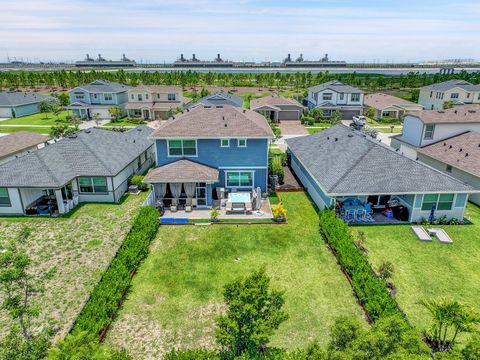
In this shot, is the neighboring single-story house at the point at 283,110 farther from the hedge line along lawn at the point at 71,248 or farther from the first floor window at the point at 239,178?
the hedge line along lawn at the point at 71,248

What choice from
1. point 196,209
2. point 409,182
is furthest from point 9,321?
point 409,182

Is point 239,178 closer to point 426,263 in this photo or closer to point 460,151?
point 426,263

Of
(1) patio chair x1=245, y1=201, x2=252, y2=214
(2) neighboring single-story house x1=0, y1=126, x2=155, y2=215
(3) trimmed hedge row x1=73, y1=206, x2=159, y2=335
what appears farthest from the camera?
(1) patio chair x1=245, y1=201, x2=252, y2=214

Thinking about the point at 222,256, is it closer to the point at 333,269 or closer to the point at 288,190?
the point at 333,269

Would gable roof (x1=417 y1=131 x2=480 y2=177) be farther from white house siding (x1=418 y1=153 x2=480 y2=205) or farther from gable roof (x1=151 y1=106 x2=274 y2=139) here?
gable roof (x1=151 y1=106 x2=274 y2=139)

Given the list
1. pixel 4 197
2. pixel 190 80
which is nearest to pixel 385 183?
pixel 4 197

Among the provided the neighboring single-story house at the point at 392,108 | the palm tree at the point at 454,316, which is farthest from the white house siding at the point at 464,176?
the neighboring single-story house at the point at 392,108

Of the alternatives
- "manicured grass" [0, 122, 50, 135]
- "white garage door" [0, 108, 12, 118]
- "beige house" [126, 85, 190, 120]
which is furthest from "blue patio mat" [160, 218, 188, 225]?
"white garage door" [0, 108, 12, 118]
